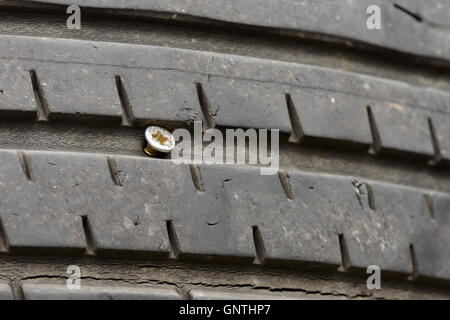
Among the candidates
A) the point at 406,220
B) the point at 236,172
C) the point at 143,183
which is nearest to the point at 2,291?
the point at 143,183

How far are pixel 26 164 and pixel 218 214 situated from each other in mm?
270

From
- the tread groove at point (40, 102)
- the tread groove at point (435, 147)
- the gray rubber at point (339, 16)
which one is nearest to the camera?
the tread groove at point (40, 102)

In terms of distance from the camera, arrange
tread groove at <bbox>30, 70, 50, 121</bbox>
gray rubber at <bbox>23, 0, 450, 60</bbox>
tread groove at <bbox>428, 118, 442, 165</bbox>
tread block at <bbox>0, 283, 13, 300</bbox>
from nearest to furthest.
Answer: tread block at <bbox>0, 283, 13, 300</bbox>
tread groove at <bbox>30, 70, 50, 121</bbox>
gray rubber at <bbox>23, 0, 450, 60</bbox>
tread groove at <bbox>428, 118, 442, 165</bbox>

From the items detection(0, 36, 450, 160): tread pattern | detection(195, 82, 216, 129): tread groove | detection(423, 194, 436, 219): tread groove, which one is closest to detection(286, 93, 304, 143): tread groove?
detection(0, 36, 450, 160): tread pattern

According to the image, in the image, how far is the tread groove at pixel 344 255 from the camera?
4.45 feet

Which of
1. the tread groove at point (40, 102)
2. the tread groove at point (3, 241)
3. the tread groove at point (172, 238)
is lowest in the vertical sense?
the tread groove at point (3, 241)

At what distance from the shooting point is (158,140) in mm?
1304

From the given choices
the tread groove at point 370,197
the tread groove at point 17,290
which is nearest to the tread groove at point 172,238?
the tread groove at point 17,290

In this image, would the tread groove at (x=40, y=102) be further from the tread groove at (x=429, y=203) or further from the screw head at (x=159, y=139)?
the tread groove at (x=429, y=203)

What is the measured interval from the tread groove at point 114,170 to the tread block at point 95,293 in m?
0.14

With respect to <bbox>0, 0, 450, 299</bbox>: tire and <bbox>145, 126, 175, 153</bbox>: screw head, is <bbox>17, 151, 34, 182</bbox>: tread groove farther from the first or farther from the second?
<bbox>145, 126, 175, 153</bbox>: screw head

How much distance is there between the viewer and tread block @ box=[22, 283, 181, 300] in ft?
3.91

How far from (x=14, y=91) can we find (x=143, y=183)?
0.22 m
